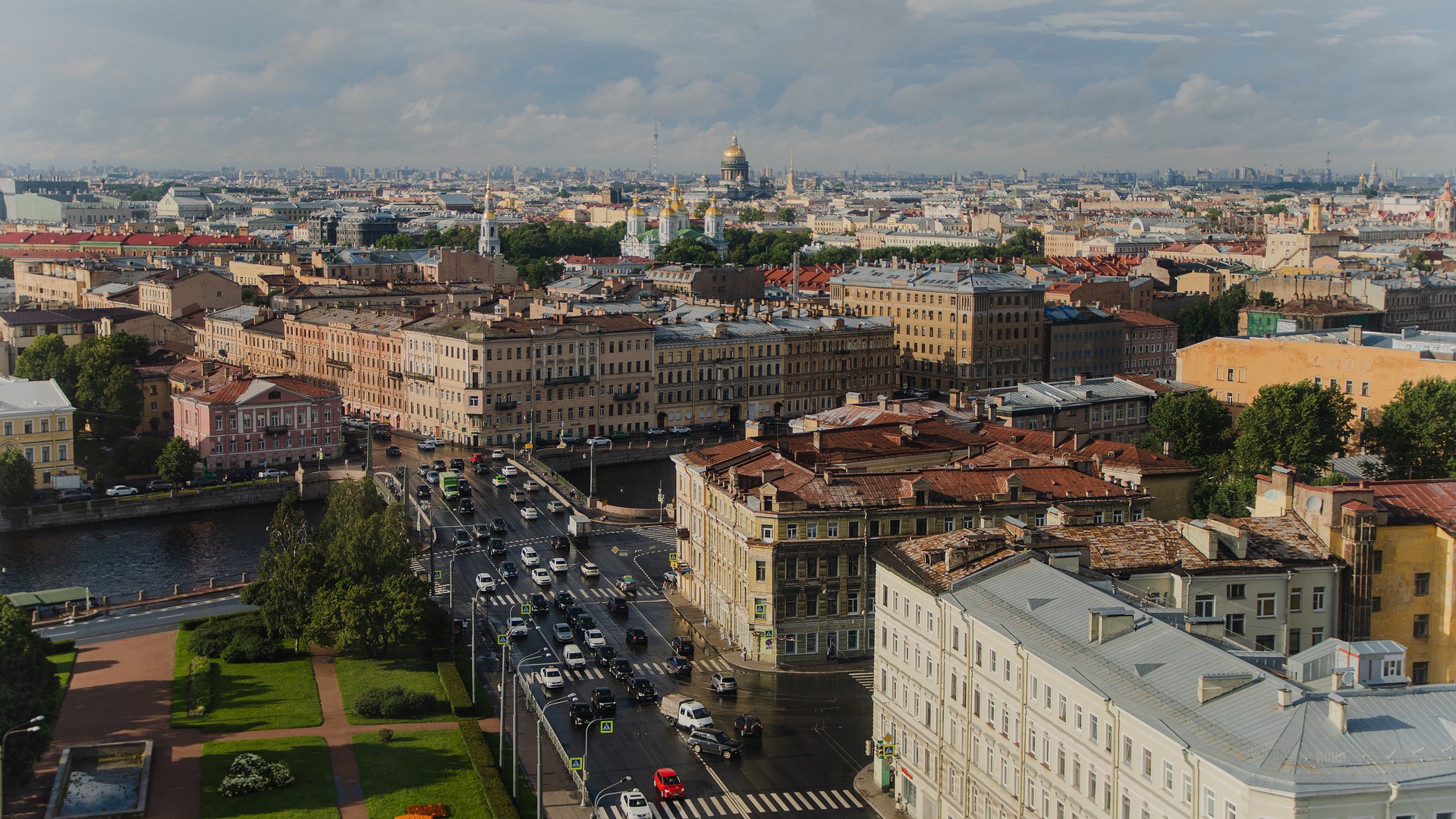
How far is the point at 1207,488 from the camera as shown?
69.4 metres

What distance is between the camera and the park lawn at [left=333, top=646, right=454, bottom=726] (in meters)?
50.9

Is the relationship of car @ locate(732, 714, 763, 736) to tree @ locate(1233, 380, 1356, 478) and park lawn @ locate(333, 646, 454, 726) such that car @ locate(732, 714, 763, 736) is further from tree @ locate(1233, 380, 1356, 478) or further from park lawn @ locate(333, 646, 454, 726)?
tree @ locate(1233, 380, 1356, 478)

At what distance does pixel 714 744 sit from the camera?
47594 millimetres

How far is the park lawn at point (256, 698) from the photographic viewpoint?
49719mm

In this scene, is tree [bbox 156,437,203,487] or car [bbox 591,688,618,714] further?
tree [bbox 156,437,203,487]

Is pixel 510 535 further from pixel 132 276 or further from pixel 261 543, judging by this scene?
pixel 132 276

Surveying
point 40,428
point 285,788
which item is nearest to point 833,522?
point 285,788

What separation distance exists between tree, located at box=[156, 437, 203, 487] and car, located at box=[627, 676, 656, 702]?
47.9 meters

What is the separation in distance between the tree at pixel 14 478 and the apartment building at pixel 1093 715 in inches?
2260

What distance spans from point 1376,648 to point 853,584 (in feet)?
81.8

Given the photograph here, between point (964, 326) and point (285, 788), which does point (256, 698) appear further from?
point (964, 326)

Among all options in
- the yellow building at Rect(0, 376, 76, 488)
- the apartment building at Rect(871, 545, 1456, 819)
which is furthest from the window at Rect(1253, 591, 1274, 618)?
the yellow building at Rect(0, 376, 76, 488)

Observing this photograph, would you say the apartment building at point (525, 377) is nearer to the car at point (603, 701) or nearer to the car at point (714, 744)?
the car at point (603, 701)

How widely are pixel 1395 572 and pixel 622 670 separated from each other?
81.9ft
